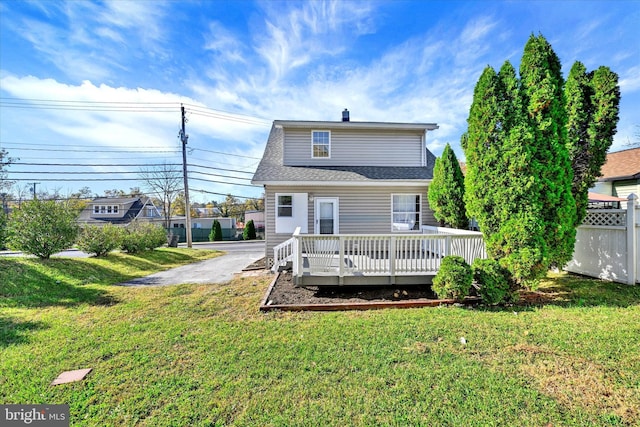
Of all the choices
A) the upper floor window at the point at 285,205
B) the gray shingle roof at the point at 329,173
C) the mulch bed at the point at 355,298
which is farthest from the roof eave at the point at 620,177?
the upper floor window at the point at 285,205

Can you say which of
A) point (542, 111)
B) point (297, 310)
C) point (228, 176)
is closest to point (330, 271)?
point (297, 310)

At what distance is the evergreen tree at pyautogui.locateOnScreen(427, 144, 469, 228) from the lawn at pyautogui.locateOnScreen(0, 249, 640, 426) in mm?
3311

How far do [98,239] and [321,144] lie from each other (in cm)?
1016

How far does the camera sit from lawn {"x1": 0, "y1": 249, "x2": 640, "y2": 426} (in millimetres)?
2369

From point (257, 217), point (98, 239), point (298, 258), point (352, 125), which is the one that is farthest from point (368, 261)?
point (257, 217)

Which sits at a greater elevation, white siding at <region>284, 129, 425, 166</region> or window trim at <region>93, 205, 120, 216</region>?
white siding at <region>284, 129, 425, 166</region>

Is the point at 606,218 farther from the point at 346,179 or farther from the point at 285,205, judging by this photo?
the point at 285,205

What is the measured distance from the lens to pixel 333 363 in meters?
3.15

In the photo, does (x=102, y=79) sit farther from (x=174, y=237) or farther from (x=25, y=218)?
(x=174, y=237)

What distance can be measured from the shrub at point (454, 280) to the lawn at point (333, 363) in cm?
34

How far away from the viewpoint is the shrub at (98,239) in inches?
421

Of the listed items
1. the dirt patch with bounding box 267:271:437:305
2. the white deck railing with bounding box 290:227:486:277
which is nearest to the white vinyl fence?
the white deck railing with bounding box 290:227:486:277

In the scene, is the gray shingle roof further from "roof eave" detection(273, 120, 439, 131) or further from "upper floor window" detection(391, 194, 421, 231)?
"roof eave" detection(273, 120, 439, 131)

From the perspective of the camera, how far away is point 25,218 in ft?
28.1
